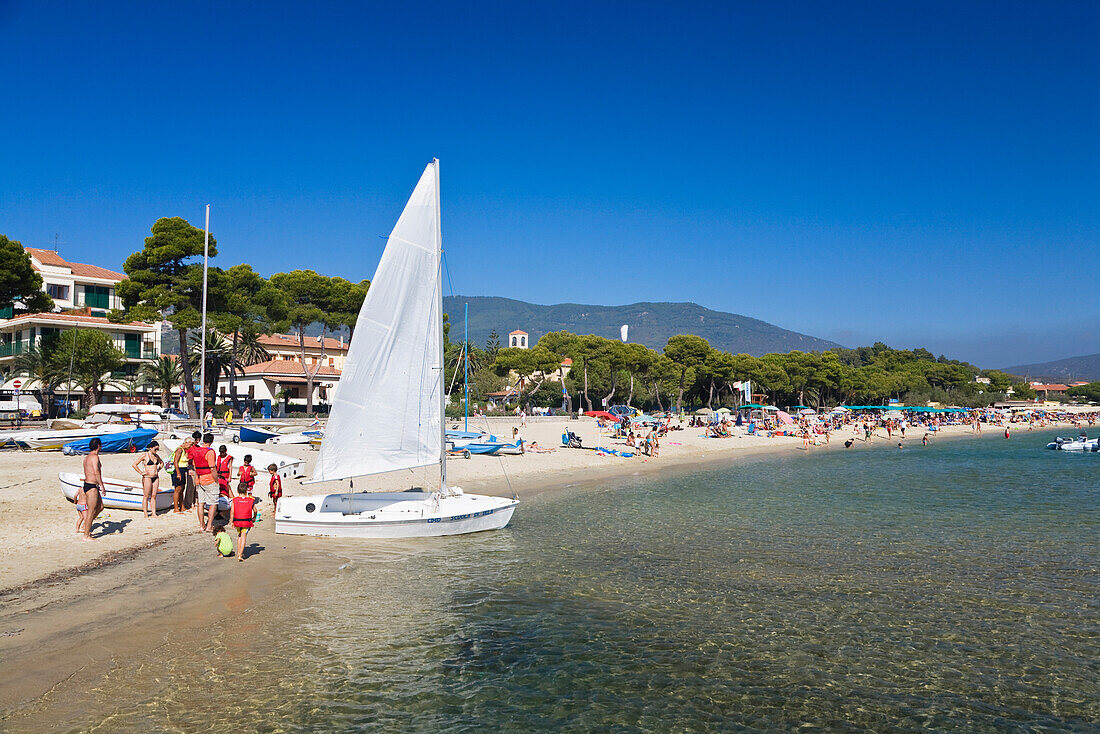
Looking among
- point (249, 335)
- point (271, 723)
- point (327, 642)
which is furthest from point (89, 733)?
point (249, 335)

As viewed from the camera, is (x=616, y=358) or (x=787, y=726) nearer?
(x=787, y=726)

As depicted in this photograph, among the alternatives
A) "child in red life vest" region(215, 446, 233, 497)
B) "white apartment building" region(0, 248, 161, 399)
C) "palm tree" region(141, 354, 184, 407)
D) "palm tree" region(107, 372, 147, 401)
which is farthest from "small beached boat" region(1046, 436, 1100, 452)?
"palm tree" region(107, 372, 147, 401)

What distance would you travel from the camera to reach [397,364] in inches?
649

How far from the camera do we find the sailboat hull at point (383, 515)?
1655cm

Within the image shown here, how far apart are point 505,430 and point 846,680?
4402 centimetres

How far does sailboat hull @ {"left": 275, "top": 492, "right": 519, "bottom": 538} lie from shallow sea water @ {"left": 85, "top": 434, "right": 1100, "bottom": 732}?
17.6 inches

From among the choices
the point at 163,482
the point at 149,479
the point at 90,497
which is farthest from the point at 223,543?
the point at 163,482

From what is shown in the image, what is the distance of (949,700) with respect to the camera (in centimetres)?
897

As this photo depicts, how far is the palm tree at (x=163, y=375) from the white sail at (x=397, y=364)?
44.0 m

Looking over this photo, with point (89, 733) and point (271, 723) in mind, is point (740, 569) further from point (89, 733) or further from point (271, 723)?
point (89, 733)

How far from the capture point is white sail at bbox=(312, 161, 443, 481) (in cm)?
1581

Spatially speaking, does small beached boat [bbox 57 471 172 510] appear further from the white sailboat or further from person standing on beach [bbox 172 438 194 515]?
the white sailboat

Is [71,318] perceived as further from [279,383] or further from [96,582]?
[96,582]

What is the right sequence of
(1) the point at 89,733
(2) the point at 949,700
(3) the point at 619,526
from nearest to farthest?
(1) the point at 89,733, (2) the point at 949,700, (3) the point at 619,526
